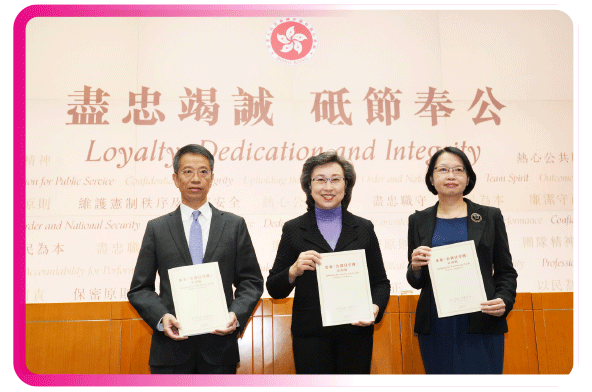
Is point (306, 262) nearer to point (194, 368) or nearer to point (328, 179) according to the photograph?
point (328, 179)

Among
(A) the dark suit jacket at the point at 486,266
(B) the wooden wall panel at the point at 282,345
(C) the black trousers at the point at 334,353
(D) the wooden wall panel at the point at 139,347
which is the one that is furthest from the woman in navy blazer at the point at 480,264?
(D) the wooden wall panel at the point at 139,347

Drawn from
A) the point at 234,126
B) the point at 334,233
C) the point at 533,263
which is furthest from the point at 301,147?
the point at 533,263

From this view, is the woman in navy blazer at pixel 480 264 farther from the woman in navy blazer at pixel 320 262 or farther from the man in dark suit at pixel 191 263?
the man in dark suit at pixel 191 263

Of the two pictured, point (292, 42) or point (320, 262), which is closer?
point (320, 262)

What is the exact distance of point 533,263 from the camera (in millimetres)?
3273

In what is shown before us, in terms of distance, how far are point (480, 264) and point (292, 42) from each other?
1.85 metres

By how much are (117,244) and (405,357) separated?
1.89m

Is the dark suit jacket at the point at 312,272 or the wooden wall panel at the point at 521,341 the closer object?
the dark suit jacket at the point at 312,272

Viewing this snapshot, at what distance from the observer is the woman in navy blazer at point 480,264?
7.95 ft

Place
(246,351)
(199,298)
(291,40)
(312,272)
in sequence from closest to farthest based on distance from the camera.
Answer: (199,298), (312,272), (246,351), (291,40)

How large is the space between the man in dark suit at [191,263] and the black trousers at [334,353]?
31cm

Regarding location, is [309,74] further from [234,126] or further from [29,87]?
[29,87]

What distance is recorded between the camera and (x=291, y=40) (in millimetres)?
3291

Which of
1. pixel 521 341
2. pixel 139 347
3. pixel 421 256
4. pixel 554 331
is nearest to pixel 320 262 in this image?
pixel 421 256
